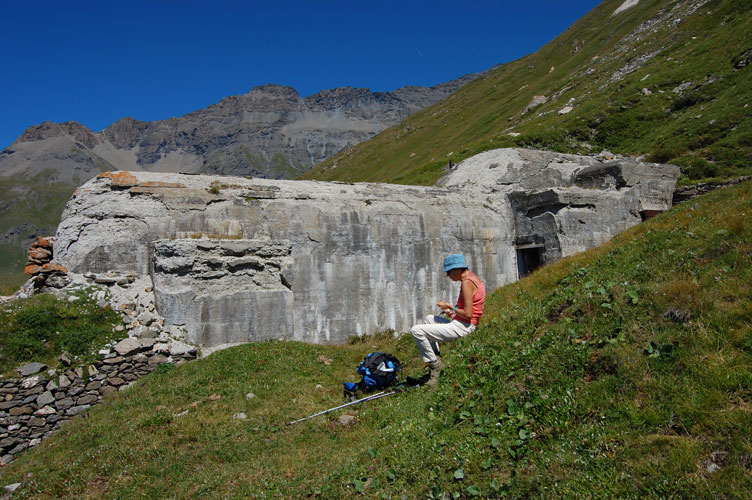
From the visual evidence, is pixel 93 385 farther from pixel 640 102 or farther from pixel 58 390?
pixel 640 102

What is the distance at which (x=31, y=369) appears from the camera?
9094 mm

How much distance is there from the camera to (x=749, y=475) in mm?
3260

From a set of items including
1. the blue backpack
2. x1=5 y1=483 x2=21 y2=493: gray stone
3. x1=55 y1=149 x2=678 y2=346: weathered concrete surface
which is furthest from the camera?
x1=55 y1=149 x2=678 y2=346: weathered concrete surface

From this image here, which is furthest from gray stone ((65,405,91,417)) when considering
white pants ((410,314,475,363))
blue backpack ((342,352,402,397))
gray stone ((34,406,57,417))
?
white pants ((410,314,475,363))

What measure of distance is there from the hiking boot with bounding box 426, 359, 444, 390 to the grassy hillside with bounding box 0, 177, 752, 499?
28 cm

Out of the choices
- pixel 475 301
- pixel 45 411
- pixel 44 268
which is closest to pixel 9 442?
pixel 45 411

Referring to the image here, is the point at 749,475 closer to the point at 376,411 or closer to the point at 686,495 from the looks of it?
the point at 686,495

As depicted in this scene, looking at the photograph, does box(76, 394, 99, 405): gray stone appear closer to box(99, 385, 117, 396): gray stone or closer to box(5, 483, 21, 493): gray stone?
box(99, 385, 117, 396): gray stone

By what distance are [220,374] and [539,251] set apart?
11.4m

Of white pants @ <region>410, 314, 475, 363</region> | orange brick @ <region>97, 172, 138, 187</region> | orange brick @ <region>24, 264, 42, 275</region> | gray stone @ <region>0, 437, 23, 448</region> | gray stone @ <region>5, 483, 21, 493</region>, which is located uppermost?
orange brick @ <region>97, 172, 138, 187</region>

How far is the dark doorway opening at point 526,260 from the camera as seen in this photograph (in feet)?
52.5

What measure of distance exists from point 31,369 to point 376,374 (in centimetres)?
724

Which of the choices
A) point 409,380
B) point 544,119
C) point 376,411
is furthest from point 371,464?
point 544,119

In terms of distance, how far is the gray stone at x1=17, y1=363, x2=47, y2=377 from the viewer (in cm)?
899
